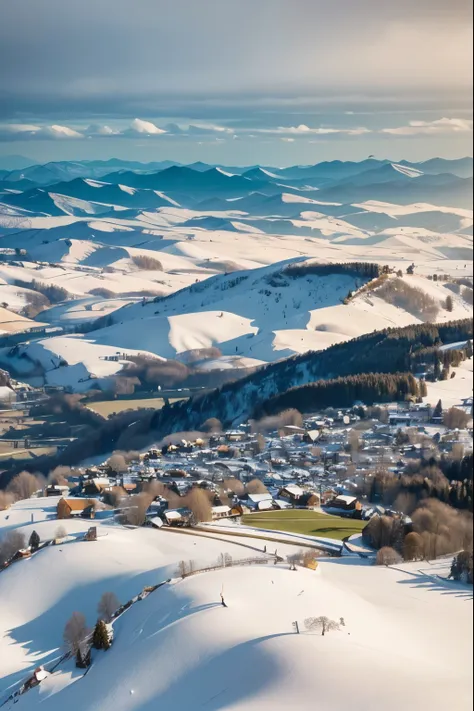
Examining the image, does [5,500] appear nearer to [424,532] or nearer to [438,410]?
[438,410]

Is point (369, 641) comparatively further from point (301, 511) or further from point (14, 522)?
point (14, 522)

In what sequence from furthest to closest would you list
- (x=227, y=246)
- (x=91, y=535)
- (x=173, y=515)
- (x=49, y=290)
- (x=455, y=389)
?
(x=227, y=246)
(x=49, y=290)
(x=455, y=389)
(x=173, y=515)
(x=91, y=535)

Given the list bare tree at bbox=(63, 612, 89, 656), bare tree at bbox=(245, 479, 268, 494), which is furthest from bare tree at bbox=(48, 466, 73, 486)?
bare tree at bbox=(63, 612, 89, 656)

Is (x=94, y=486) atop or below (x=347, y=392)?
below

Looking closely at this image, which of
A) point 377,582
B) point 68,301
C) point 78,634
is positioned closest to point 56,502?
point 78,634

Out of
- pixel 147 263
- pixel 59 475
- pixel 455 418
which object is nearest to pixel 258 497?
pixel 455 418

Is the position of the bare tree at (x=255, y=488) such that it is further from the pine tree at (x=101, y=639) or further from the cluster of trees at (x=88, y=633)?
the pine tree at (x=101, y=639)
